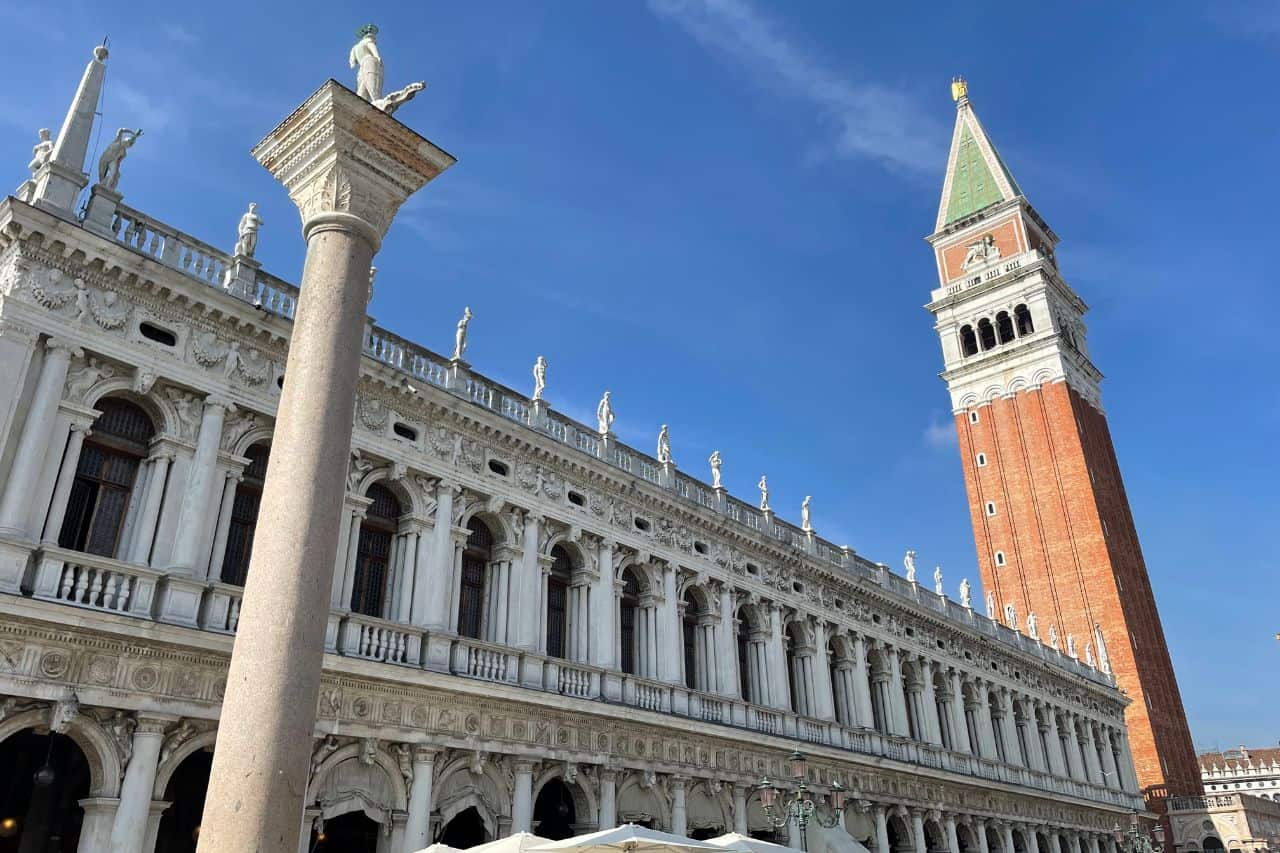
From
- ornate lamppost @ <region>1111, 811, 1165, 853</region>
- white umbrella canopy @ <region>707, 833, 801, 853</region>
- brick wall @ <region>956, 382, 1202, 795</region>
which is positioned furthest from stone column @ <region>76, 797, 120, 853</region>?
brick wall @ <region>956, 382, 1202, 795</region>

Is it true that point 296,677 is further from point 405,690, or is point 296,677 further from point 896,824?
point 896,824

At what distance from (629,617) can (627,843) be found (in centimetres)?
1150

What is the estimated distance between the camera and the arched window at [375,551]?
17969mm

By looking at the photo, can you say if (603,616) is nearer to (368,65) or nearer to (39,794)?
(39,794)

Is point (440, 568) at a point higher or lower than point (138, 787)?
higher

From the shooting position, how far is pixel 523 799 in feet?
59.6

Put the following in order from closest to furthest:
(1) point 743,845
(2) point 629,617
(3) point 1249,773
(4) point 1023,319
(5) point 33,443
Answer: (5) point 33,443 < (1) point 743,845 < (2) point 629,617 < (4) point 1023,319 < (3) point 1249,773

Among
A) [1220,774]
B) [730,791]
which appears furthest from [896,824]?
[1220,774]

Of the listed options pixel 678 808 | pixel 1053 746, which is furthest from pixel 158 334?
pixel 1053 746

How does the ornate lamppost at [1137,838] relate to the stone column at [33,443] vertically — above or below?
below

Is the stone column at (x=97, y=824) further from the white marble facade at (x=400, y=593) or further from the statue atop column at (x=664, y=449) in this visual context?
the statue atop column at (x=664, y=449)

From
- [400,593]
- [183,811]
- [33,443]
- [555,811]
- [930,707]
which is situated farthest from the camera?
[930,707]

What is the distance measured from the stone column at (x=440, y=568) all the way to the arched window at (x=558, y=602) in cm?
295

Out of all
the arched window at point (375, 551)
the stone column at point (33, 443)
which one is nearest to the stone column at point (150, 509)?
the stone column at point (33, 443)
